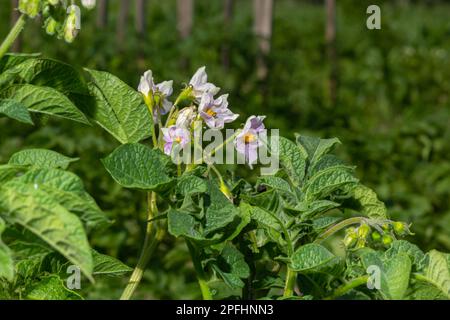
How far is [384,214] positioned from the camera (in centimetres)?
146

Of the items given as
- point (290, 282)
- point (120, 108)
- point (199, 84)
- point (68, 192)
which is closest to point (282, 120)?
point (199, 84)

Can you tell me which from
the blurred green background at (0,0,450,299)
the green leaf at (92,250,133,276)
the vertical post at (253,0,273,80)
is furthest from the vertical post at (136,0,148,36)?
the green leaf at (92,250,133,276)

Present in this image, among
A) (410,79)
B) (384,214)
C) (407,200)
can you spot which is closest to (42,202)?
(384,214)

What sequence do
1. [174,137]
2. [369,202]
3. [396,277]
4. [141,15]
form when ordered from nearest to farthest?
[396,277]
[174,137]
[369,202]
[141,15]

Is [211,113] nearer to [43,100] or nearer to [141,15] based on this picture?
[43,100]

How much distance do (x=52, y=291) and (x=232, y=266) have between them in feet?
0.90

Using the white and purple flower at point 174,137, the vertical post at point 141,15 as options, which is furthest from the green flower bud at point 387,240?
the vertical post at point 141,15

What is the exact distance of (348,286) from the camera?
1.18 metres

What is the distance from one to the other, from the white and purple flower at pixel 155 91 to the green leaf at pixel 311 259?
0.42m

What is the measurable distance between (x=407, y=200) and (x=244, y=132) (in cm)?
238

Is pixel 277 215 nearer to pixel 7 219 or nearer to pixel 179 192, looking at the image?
pixel 179 192

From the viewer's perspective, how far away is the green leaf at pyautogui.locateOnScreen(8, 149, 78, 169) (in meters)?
1.24
